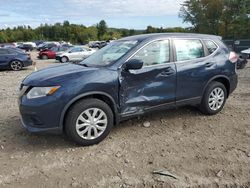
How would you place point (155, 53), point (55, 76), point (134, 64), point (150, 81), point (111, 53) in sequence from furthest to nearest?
point (111, 53) → point (155, 53) → point (150, 81) → point (134, 64) → point (55, 76)

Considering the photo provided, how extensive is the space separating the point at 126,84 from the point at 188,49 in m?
1.53

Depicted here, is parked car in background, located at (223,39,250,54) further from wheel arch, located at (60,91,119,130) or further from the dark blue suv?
wheel arch, located at (60,91,119,130)

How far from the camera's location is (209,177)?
3764mm

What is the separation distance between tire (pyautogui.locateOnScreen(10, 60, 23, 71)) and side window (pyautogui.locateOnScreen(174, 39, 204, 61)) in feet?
44.8

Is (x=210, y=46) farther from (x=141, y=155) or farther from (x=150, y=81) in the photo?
(x=141, y=155)

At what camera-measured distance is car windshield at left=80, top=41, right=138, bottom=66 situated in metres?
5.10

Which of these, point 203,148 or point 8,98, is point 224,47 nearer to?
point 203,148

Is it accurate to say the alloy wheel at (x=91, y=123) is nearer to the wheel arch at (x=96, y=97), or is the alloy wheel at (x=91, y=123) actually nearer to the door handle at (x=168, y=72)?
the wheel arch at (x=96, y=97)

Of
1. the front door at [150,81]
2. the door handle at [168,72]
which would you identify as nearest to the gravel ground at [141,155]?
the front door at [150,81]

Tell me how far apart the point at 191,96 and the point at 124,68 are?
5.06 feet

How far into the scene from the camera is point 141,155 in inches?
171

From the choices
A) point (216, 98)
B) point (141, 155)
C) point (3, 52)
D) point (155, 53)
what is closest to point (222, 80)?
point (216, 98)

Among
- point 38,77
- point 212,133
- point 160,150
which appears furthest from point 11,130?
point 212,133

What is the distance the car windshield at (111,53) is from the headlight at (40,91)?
1.05 metres
